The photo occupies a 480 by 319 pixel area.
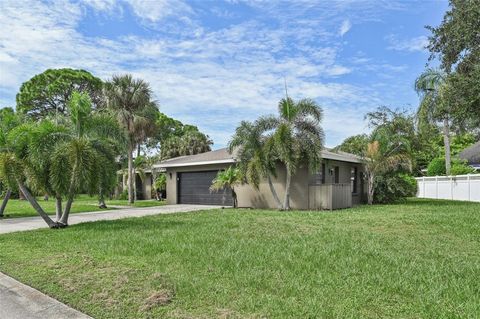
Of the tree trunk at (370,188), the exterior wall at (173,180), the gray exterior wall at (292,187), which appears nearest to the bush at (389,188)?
the tree trunk at (370,188)

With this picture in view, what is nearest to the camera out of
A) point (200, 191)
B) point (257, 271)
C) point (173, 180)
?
point (257, 271)

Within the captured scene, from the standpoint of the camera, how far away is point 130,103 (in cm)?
2288

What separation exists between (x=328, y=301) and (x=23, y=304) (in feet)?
12.4

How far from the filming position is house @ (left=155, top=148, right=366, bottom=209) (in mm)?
17469

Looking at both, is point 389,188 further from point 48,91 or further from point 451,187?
point 48,91

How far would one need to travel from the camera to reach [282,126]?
624 inches

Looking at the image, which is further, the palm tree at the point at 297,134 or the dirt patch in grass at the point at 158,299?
the palm tree at the point at 297,134

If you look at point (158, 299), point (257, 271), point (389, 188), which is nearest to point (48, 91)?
point (389, 188)

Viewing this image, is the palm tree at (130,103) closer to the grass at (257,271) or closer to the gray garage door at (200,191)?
the gray garage door at (200,191)

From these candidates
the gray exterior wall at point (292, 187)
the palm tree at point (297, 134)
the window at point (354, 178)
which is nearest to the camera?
the palm tree at point (297, 134)

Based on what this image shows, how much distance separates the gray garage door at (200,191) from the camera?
20.4 metres

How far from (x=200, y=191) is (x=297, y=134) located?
7698mm

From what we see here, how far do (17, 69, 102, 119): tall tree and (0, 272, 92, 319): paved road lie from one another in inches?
1472

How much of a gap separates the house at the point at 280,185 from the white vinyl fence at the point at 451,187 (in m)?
6.36
